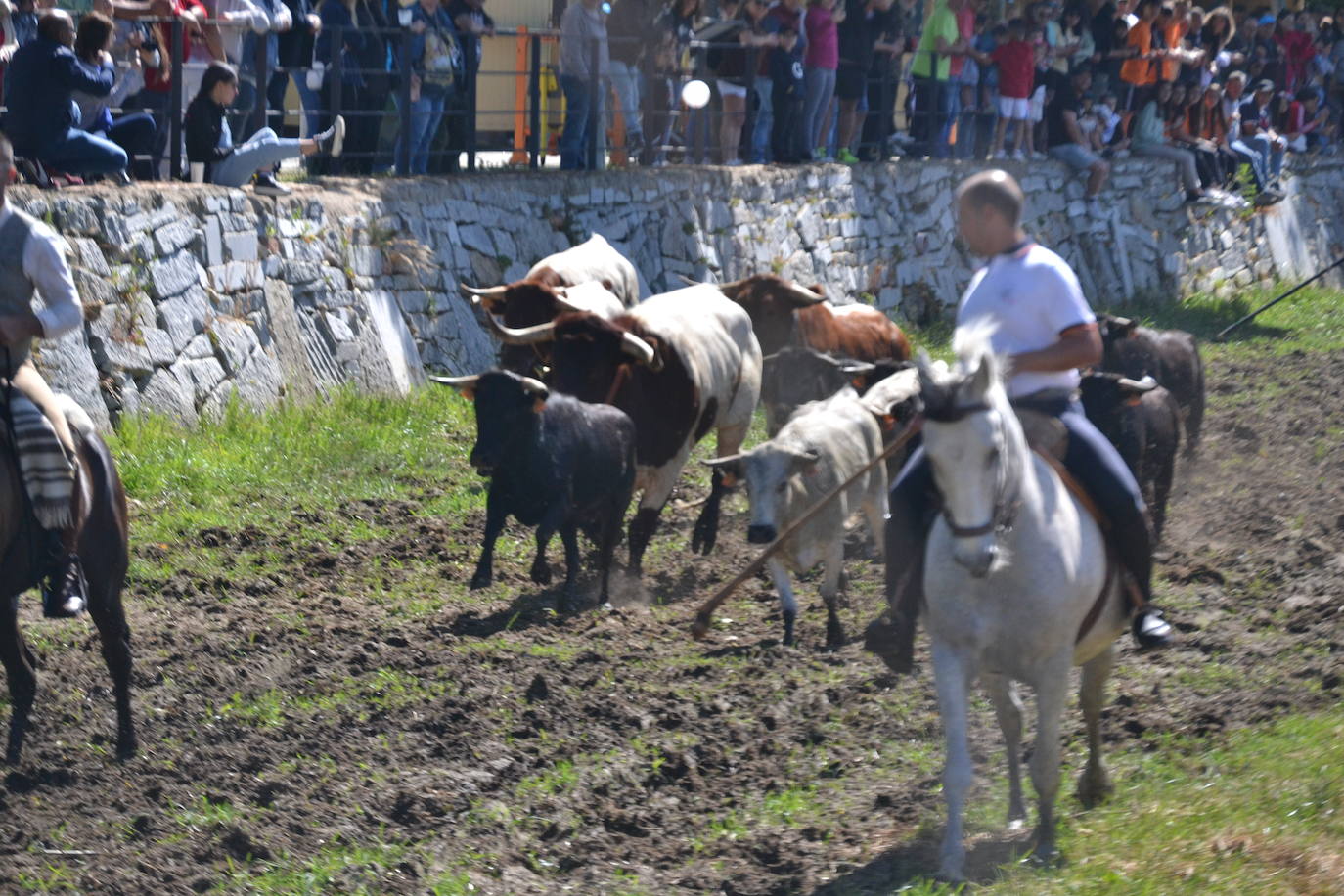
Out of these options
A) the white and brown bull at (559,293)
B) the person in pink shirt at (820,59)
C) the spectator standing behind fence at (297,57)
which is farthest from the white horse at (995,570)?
the person in pink shirt at (820,59)

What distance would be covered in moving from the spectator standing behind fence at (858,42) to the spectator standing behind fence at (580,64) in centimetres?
338

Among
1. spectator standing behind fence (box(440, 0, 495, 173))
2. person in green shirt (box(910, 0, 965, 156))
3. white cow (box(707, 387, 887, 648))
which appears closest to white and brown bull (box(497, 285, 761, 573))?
white cow (box(707, 387, 887, 648))

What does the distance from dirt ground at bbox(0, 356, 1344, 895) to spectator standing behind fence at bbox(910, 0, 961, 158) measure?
1062 cm

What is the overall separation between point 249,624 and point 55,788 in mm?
2202

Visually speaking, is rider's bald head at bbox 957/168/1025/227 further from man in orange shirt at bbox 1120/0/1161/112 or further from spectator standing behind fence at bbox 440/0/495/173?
man in orange shirt at bbox 1120/0/1161/112

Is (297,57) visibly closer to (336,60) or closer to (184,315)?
(336,60)

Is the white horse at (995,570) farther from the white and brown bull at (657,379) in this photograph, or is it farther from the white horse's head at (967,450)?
the white and brown bull at (657,379)

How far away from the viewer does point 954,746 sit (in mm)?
5762

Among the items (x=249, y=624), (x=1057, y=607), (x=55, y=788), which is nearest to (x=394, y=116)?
(x=249, y=624)

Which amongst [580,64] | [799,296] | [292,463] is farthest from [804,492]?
[580,64]

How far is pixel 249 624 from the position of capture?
8.83 metres

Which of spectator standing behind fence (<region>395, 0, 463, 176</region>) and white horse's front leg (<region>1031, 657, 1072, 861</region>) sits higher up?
spectator standing behind fence (<region>395, 0, 463, 176</region>)

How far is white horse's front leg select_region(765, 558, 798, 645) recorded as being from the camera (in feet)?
28.9

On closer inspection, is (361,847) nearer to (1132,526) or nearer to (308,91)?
(1132,526)
